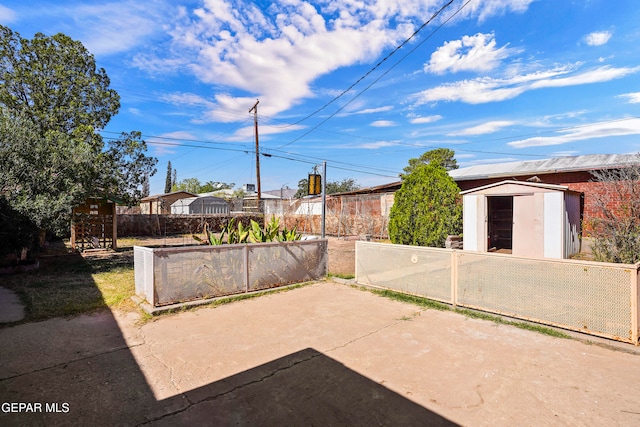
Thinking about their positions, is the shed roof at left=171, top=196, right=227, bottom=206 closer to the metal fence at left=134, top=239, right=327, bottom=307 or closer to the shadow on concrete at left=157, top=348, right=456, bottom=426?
the metal fence at left=134, top=239, right=327, bottom=307

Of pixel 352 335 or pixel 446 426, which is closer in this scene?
pixel 446 426

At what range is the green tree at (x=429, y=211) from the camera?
10398 millimetres

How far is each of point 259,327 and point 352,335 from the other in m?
1.32

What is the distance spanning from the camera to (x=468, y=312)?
5.14 m

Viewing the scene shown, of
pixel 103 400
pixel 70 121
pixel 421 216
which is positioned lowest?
pixel 103 400

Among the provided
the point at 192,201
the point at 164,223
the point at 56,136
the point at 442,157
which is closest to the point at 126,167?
the point at 56,136

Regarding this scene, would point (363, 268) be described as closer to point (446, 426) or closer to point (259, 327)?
point (259, 327)

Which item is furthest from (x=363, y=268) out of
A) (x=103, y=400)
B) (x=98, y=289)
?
(x=98, y=289)

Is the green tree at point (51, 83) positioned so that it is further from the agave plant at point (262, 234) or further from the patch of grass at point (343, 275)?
the patch of grass at point (343, 275)

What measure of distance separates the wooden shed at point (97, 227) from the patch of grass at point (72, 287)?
3.23m

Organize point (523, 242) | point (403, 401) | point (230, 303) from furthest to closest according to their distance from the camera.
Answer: point (523, 242), point (230, 303), point (403, 401)

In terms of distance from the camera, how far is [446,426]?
2482 mm

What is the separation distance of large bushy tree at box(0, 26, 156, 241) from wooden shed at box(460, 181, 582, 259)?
1140cm

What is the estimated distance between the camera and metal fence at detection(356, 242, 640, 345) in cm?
393
